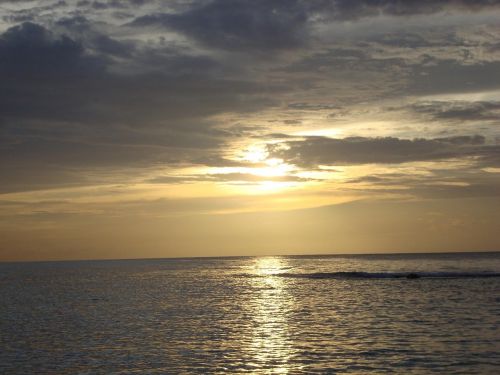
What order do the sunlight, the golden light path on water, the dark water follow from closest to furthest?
1. the dark water
2. the golden light path on water
3. the sunlight

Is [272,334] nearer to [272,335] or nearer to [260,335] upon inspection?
[272,335]

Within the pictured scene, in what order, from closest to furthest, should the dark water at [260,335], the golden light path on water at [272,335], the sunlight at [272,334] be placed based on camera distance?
the dark water at [260,335], the golden light path on water at [272,335], the sunlight at [272,334]

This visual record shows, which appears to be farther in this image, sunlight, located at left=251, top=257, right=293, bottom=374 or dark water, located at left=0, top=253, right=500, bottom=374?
sunlight, located at left=251, top=257, right=293, bottom=374

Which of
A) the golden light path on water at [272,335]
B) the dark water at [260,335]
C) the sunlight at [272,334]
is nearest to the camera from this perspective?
the dark water at [260,335]

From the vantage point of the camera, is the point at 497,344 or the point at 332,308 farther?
the point at 332,308

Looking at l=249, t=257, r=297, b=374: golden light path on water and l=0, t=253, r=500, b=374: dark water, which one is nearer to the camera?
l=0, t=253, r=500, b=374: dark water

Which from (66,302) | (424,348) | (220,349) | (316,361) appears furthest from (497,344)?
(66,302)

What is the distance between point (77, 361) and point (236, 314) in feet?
82.0

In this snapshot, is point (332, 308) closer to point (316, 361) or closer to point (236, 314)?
point (236, 314)

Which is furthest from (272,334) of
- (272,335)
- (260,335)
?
(260,335)

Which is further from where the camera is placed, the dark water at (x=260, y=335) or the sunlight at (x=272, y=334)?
the sunlight at (x=272, y=334)

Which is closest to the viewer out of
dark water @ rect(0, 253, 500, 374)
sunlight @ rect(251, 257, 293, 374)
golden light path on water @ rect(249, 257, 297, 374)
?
dark water @ rect(0, 253, 500, 374)

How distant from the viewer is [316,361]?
33594 millimetres

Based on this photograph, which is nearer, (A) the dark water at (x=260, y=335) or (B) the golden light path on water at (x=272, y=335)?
(A) the dark water at (x=260, y=335)
